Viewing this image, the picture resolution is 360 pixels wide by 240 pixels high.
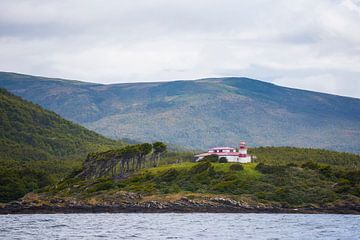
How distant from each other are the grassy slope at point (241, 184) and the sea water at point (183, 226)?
929cm

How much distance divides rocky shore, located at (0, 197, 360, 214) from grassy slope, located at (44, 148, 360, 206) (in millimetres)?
1691

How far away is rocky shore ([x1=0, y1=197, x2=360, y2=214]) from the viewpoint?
144 m

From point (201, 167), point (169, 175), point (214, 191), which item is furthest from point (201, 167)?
point (214, 191)

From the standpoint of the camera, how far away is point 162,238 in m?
95.5

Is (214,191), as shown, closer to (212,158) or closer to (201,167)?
(201,167)

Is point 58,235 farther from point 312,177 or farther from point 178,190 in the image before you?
point 312,177

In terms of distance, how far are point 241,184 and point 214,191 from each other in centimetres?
609

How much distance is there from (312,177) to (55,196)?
170 ft

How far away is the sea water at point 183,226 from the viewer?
98.6 meters

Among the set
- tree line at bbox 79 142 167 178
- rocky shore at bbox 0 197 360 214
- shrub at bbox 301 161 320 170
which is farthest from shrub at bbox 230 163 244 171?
tree line at bbox 79 142 167 178

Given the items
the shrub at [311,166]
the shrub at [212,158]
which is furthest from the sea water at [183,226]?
the shrub at [212,158]

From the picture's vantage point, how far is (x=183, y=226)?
112 metres

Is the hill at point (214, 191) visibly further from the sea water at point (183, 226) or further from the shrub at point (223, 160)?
the shrub at point (223, 160)

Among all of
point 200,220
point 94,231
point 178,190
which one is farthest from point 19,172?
point 94,231
